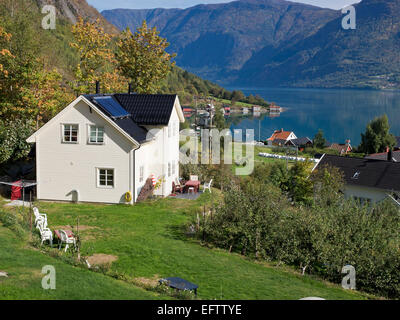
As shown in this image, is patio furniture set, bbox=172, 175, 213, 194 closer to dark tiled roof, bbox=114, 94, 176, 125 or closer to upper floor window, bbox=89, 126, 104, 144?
dark tiled roof, bbox=114, 94, 176, 125

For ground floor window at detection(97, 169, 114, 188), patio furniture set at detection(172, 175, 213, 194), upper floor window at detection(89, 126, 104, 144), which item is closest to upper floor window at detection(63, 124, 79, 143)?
upper floor window at detection(89, 126, 104, 144)

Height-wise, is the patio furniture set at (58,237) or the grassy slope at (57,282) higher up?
the patio furniture set at (58,237)

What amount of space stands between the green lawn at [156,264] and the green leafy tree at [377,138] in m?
67.2

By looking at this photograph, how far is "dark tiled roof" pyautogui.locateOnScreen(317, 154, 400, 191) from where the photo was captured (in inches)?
1302

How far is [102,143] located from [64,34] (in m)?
117

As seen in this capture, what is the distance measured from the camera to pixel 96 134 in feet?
73.5

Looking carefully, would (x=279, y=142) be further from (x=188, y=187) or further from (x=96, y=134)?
(x=96, y=134)

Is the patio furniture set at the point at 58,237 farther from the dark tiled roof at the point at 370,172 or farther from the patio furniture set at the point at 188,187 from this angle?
the dark tiled roof at the point at 370,172

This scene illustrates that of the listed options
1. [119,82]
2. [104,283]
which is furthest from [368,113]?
[104,283]

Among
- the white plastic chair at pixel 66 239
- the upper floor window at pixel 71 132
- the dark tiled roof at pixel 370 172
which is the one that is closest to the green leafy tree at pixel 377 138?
the dark tiled roof at pixel 370 172

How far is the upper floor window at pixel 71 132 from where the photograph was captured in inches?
884

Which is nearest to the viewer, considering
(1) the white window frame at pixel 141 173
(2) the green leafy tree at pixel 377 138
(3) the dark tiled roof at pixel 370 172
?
(1) the white window frame at pixel 141 173

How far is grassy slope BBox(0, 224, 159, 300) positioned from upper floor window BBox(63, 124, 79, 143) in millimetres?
9886
